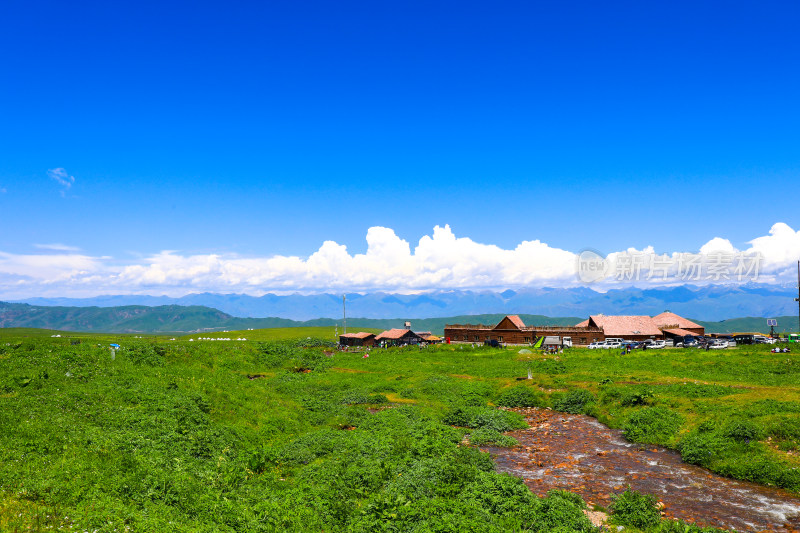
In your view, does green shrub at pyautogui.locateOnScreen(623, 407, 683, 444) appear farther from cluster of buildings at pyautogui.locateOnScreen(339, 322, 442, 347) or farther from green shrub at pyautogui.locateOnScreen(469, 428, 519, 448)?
cluster of buildings at pyautogui.locateOnScreen(339, 322, 442, 347)

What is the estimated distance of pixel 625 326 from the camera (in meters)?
105

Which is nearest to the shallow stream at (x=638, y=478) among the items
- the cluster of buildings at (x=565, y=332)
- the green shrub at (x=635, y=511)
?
the green shrub at (x=635, y=511)

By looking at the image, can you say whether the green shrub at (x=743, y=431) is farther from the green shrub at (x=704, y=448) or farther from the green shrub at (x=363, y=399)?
the green shrub at (x=363, y=399)

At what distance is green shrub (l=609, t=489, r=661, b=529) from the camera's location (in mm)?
17656

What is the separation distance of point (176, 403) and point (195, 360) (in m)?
24.2

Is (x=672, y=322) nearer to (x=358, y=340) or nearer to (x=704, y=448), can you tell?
(x=358, y=340)

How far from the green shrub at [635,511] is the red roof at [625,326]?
92236 mm

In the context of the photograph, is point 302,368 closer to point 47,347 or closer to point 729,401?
point 47,347

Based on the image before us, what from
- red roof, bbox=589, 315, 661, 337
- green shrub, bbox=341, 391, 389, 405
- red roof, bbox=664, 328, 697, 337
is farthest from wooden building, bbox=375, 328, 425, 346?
green shrub, bbox=341, 391, 389, 405

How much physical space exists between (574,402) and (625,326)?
73736 mm

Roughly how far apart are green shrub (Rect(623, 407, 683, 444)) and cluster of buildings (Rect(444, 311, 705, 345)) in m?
69.0

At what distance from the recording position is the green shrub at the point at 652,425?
98.5 ft

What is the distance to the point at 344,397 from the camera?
144 ft

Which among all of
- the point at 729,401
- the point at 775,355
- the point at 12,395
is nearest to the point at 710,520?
the point at 729,401
